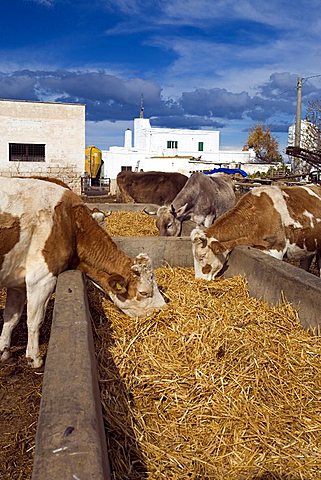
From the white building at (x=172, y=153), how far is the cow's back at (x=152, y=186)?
24.5 meters

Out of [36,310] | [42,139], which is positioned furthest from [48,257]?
[42,139]

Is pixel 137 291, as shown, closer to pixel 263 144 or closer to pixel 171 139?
pixel 171 139

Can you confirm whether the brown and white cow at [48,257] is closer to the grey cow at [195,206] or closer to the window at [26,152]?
the grey cow at [195,206]

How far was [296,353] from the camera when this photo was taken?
3.58 meters

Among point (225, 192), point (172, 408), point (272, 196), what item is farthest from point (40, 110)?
point (172, 408)

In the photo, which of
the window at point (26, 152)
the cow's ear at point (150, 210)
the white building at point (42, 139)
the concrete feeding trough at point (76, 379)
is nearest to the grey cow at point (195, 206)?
the cow's ear at point (150, 210)

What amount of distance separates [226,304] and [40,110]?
72.5 ft

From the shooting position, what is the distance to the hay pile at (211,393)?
248 centimetres

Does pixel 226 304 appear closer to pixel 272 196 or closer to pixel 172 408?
pixel 172 408

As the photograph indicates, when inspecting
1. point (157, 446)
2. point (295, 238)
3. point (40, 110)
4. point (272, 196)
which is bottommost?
point (157, 446)

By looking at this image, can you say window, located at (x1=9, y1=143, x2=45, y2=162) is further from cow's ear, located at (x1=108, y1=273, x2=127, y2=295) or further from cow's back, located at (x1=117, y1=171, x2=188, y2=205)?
cow's ear, located at (x1=108, y1=273, x2=127, y2=295)

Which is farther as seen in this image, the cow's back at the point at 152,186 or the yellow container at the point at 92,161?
the yellow container at the point at 92,161

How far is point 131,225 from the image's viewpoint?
10.2m

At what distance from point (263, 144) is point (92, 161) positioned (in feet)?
118
